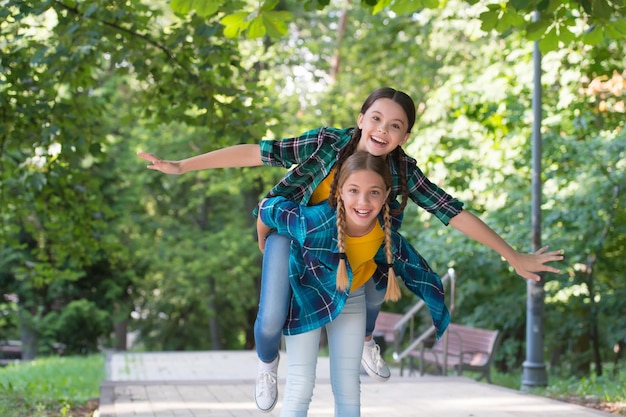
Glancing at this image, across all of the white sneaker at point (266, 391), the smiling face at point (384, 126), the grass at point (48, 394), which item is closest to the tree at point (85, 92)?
the grass at point (48, 394)

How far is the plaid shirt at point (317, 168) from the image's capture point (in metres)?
4.25

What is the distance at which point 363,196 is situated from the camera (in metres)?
4.06

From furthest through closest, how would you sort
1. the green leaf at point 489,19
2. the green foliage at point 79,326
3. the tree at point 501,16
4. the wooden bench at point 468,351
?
1. the green foliage at point 79,326
2. the wooden bench at point 468,351
3. the green leaf at point 489,19
4. the tree at point 501,16

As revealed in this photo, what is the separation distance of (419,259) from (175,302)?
921 inches

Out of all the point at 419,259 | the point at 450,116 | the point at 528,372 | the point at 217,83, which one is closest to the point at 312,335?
the point at 419,259

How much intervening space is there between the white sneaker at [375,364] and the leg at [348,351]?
51cm

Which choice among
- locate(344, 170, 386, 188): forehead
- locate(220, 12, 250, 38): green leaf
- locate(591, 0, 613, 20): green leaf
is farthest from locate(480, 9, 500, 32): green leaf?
locate(344, 170, 386, 188): forehead

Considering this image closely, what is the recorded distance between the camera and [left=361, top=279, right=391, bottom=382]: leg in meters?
4.42

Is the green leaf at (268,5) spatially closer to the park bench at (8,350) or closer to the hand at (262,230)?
the hand at (262,230)

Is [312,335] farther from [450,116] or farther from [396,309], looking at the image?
[396,309]

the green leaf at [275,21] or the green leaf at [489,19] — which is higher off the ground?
the green leaf at [489,19]

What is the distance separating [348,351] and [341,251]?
50 cm

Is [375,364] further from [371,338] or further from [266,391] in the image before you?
[266,391]

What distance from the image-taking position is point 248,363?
14.3m
